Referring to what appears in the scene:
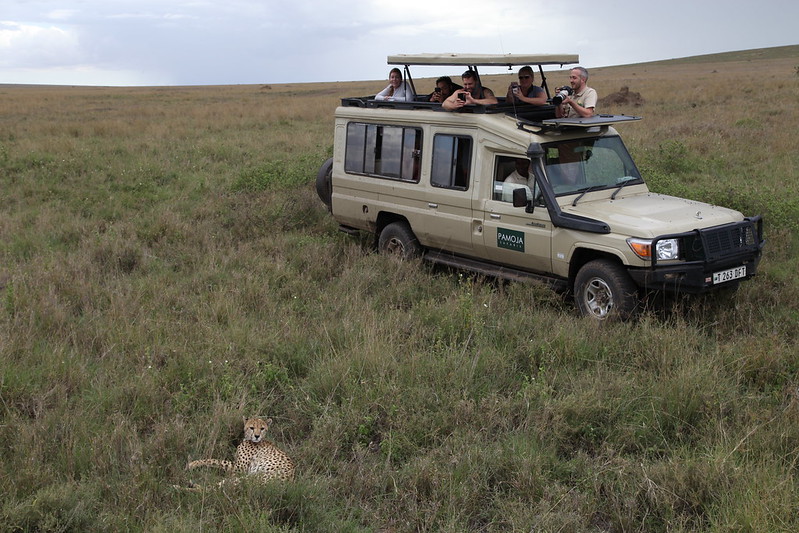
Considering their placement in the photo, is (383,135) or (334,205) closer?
(383,135)

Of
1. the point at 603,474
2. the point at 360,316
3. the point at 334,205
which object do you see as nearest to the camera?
the point at 603,474

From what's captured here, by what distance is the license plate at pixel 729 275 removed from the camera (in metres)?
6.08

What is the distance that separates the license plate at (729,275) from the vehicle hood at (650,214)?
433 millimetres

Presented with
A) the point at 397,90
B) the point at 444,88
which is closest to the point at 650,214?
the point at 444,88

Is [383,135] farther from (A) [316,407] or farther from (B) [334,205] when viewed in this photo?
(A) [316,407]

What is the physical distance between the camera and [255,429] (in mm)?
4438

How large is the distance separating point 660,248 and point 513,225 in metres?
1.56

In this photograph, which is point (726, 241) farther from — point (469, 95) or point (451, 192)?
point (469, 95)

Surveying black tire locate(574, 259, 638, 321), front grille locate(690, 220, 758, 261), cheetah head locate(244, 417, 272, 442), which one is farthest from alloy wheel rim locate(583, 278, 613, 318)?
cheetah head locate(244, 417, 272, 442)

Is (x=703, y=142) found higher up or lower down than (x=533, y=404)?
higher up

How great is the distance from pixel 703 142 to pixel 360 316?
36.7ft

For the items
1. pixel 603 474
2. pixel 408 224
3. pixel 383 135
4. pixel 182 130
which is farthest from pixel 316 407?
pixel 182 130

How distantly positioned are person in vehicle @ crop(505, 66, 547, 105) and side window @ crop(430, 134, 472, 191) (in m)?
0.98

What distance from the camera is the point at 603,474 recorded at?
13.5 ft
